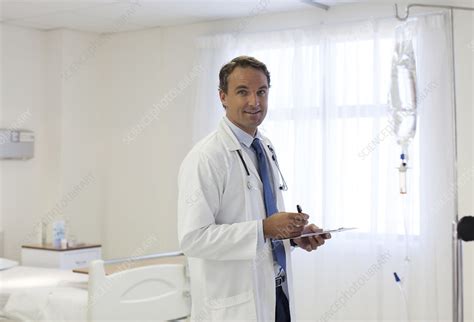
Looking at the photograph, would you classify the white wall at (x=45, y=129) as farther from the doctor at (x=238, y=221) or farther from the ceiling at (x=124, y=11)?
the doctor at (x=238, y=221)

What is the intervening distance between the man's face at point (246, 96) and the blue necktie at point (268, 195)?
97 mm

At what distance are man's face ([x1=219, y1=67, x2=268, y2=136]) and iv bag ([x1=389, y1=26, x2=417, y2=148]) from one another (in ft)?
6.16

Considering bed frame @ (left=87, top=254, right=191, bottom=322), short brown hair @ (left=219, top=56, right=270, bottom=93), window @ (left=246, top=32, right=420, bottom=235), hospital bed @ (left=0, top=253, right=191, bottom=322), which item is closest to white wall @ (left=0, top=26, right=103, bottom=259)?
hospital bed @ (left=0, top=253, right=191, bottom=322)

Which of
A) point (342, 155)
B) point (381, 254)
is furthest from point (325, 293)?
point (342, 155)

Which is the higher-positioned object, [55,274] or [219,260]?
[219,260]

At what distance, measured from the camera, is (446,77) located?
425 cm

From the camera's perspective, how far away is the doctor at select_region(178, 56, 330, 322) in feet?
6.15

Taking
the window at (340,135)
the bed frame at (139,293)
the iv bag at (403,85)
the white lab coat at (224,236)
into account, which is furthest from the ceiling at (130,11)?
the white lab coat at (224,236)

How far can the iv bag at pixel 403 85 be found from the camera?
373 centimetres

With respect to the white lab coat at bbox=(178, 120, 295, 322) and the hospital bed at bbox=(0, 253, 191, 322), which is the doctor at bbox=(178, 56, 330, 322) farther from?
the hospital bed at bbox=(0, 253, 191, 322)

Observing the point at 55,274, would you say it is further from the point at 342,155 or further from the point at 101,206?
the point at 342,155

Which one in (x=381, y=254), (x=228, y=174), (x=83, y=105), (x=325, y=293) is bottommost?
(x=325, y=293)

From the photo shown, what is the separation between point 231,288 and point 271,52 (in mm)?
3131

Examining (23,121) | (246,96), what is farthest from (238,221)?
(23,121)
